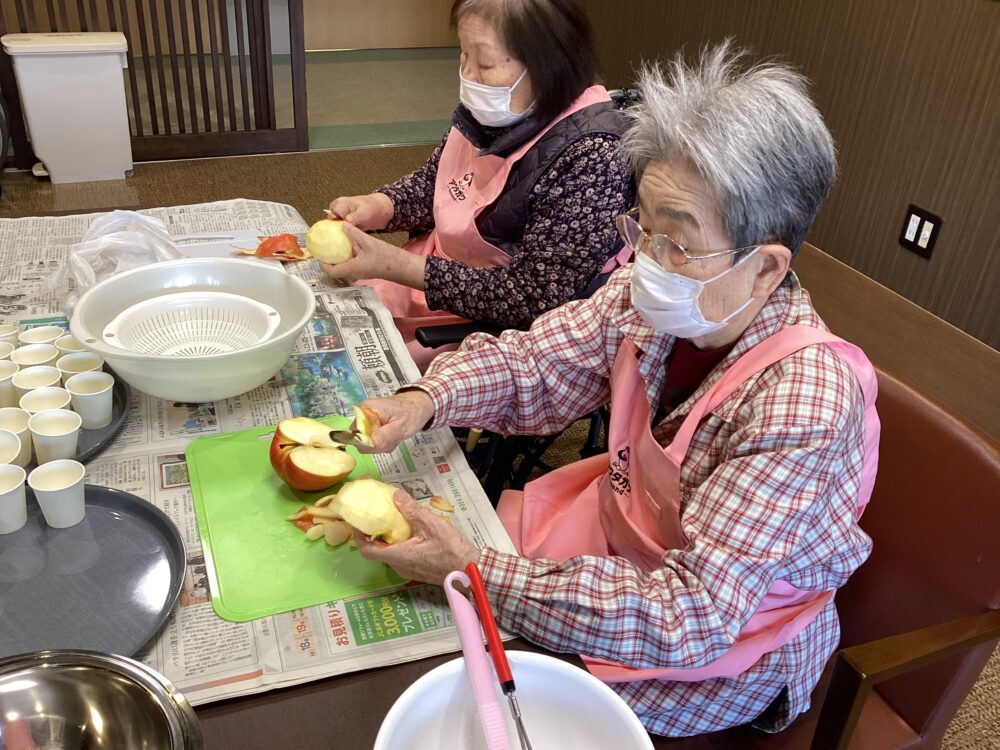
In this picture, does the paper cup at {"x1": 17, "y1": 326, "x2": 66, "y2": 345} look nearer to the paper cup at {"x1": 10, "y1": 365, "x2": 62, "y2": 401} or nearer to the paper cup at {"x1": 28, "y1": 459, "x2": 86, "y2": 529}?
the paper cup at {"x1": 10, "y1": 365, "x2": 62, "y2": 401}

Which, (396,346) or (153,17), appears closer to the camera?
(396,346)

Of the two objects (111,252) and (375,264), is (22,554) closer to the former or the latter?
(111,252)

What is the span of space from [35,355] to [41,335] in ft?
0.24

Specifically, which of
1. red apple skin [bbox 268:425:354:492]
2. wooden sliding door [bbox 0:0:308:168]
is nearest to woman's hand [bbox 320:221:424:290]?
red apple skin [bbox 268:425:354:492]

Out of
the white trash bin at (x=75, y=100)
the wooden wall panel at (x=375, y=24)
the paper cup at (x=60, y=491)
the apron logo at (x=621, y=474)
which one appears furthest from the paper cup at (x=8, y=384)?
the wooden wall panel at (x=375, y=24)

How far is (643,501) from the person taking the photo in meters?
1.19

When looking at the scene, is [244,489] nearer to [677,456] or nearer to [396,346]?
[396,346]

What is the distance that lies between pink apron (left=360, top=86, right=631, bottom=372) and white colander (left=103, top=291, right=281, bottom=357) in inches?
19.3

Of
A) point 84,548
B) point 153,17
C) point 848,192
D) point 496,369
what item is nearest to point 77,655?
point 84,548

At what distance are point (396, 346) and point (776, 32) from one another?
2.84 m

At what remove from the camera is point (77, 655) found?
71 cm

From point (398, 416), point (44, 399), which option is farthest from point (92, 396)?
point (398, 416)

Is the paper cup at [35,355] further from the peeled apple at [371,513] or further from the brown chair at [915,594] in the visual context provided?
the brown chair at [915,594]

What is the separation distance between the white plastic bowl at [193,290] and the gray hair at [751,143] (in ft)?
1.96
